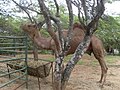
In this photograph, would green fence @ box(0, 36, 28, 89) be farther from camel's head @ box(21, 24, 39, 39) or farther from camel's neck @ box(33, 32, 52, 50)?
camel's neck @ box(33, 32, 52, 50)

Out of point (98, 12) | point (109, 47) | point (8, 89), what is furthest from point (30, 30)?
point (109, 47)

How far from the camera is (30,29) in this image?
6.34m

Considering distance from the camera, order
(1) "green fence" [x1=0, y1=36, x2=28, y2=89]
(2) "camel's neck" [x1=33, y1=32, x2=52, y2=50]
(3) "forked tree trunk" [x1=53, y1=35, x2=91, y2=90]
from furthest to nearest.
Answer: (2) "camel's neck" [x1=33, y1=32, x2=52, y2=50]
(3) "forked tree trunk" [x1=53, y1=35, x2=91, y2=90]
(1) "green fence" [x1=0, y1=36, x2=28, y2=89]

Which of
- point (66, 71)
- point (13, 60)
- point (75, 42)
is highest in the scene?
point (75, 42)

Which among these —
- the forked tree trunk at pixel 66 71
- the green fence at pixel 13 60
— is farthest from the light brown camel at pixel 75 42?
the forked tree trunk at pixel 66 71

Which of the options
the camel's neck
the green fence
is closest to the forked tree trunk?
the green fence

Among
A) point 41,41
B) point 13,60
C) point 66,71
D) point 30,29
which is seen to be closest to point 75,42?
point 41,41

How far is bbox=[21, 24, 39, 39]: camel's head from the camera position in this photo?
6.31 metres

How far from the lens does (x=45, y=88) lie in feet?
18.5

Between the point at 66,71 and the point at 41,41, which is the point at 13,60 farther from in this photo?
the point at 41,41

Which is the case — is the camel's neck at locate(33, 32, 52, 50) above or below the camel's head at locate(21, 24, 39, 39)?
below

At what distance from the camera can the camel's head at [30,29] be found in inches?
248

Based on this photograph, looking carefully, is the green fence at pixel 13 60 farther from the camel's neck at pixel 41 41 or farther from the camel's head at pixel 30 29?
the camel's neck at pixel 41 41

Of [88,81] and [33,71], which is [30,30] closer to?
[33,71]
